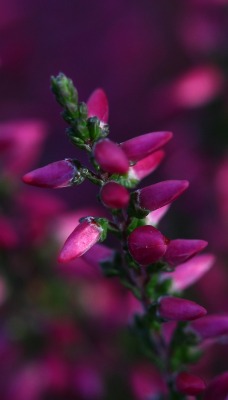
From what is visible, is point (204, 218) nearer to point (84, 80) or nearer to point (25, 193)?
point (25, 193)

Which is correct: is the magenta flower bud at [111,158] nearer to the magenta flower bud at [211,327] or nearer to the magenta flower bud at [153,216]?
the magenta flower bud at [153,216]

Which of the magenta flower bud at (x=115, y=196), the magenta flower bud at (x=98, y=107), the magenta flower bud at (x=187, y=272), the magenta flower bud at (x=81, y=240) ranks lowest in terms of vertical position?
the magenta flower bud at (x=187, y=272)

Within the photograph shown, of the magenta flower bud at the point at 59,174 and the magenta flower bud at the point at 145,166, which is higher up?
the magenta flower bud at the point at 59,174

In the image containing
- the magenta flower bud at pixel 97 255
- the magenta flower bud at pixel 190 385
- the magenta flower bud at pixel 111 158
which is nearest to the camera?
the magenta flower bud at pixel 111 158

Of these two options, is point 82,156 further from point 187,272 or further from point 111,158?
point 111,158

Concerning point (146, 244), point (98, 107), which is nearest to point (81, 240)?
point (146, 244)

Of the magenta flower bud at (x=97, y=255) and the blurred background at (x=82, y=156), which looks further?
the blurred background at (x=82, y=156)

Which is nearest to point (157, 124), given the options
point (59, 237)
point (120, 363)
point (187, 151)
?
point (187, 151)

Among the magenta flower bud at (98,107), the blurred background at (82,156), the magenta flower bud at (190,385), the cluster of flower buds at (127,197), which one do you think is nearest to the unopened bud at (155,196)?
the cluster of flower buds at (127,197)
